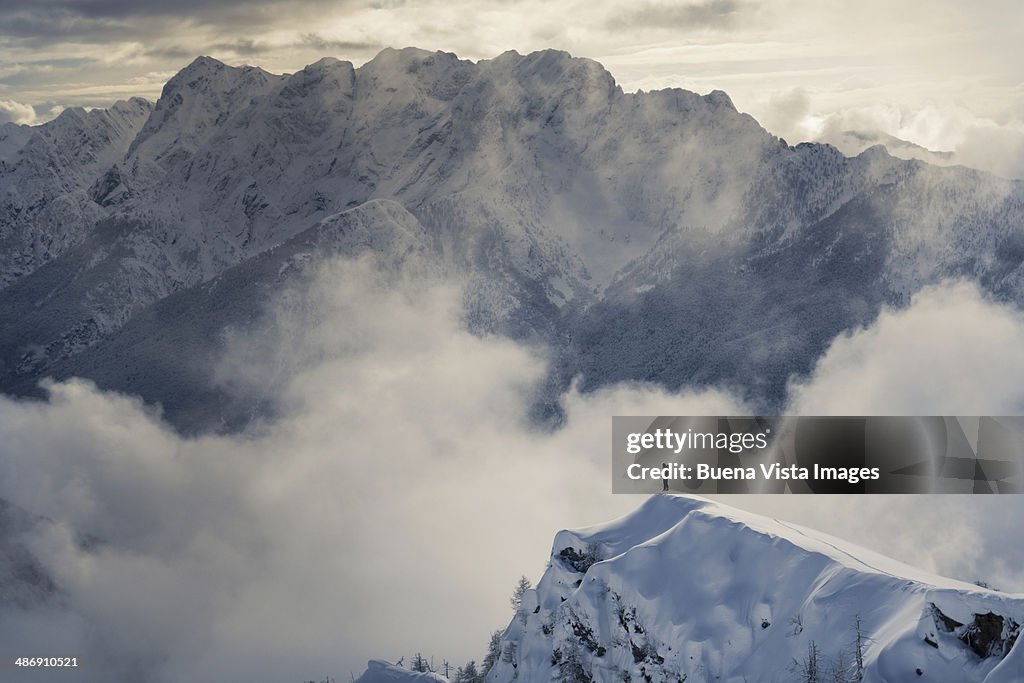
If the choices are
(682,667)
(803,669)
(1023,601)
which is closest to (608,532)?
(682,667)

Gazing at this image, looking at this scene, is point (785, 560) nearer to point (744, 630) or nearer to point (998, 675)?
point (744, 630)

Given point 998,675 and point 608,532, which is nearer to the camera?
point 998,675

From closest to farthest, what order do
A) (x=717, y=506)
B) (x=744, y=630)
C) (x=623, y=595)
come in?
(x=744, y=630) → (x=623, y=595) → (x=717, y=506)

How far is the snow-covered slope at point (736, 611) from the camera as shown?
141125mm

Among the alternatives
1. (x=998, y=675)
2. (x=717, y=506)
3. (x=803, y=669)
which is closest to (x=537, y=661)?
(x=717, y=506)

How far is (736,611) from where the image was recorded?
168m

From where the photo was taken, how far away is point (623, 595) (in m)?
176

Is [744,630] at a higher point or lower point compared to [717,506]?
lower

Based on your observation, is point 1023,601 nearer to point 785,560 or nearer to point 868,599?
point 868,599

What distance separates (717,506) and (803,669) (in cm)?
3753

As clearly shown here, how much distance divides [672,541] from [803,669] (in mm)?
30743

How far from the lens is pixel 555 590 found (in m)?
191

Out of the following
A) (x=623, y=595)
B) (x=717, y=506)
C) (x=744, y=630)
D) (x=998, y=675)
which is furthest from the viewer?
(x=717, y=506)

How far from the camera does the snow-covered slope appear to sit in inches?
5556
